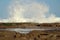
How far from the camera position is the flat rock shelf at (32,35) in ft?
6.60

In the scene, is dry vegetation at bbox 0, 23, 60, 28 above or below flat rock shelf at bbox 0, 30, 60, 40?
above

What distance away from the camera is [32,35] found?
2.01 meters

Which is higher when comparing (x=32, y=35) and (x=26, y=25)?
(x=26, y=25)

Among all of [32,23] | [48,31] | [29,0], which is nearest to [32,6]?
[29,0]

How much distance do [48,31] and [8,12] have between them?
0.57 meters

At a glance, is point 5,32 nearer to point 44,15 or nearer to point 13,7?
point 13,7

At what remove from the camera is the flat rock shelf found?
201 cm

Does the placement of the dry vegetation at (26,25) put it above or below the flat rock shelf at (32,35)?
above

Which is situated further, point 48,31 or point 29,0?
point 29,0

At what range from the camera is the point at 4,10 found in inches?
85.2

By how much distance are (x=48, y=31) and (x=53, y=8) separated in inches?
12.7

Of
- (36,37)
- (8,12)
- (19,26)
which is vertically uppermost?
(8,12)

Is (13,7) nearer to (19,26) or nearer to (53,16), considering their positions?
(19,26)

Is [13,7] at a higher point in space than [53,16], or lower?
higher
